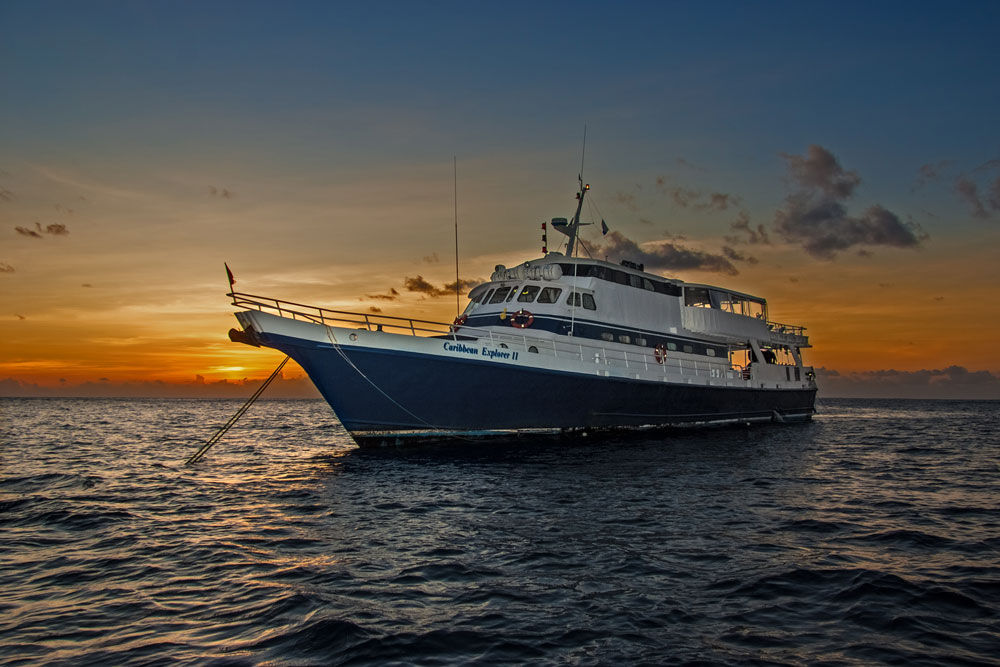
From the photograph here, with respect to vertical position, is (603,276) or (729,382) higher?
(603,276)

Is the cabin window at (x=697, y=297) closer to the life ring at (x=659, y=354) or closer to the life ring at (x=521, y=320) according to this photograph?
the life ring at (x=659, y=354)

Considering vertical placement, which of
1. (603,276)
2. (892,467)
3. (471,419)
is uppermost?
(603,276)

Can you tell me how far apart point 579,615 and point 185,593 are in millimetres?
4680

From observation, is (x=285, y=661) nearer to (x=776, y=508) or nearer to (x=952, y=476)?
(x=776, y=508)

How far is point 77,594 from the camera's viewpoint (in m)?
7.38

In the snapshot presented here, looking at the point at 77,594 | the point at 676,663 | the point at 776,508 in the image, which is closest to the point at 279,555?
the point at 77,594

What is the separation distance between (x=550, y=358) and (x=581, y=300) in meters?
4.01

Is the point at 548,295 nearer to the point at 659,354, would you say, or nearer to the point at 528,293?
→ the point at 528,293

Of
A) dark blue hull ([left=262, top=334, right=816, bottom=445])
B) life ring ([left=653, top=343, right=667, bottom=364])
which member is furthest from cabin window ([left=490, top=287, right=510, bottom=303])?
life ring ([left=653, top=343, right=667, bottom=364])

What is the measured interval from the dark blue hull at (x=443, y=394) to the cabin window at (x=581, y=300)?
129 inches

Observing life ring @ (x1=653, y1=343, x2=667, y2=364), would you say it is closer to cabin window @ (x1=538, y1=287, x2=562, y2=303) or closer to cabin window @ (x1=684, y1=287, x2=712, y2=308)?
cabin window @ (x1=684, y1=287, x2=712, y2=308)

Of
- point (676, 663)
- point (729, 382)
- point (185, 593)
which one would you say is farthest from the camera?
point (729, 382)

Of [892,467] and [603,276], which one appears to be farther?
[603,276]

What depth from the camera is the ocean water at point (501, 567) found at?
5809 mm
